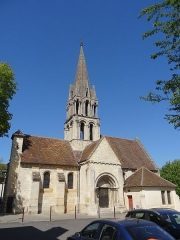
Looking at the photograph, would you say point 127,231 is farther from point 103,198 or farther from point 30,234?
point 103,198

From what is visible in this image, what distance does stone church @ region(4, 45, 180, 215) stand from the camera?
26.7 metres

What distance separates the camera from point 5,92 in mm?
Answer: 22359

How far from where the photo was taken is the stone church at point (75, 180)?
26.7 m

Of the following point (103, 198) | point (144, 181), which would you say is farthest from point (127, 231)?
point (103, 198)

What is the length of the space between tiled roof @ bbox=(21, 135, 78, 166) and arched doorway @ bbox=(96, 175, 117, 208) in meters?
3.95

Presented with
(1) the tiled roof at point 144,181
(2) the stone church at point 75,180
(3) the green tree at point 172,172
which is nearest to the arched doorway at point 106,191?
(2) the stone church at point 75,180

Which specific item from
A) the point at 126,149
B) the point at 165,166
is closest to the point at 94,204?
the point at 126,149

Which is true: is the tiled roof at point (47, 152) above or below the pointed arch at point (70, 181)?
above

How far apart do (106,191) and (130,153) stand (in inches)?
337

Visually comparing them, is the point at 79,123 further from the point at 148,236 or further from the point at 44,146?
the point at 148,236

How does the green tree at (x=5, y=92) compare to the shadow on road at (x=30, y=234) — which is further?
the green tree at (x=5, y=92)

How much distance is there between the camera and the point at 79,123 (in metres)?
35.5

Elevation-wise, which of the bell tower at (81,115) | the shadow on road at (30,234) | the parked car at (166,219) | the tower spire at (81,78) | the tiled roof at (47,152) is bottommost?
the shadow on road at (30,234)

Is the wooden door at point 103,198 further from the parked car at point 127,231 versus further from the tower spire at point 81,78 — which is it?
the parked car at point 127,231
